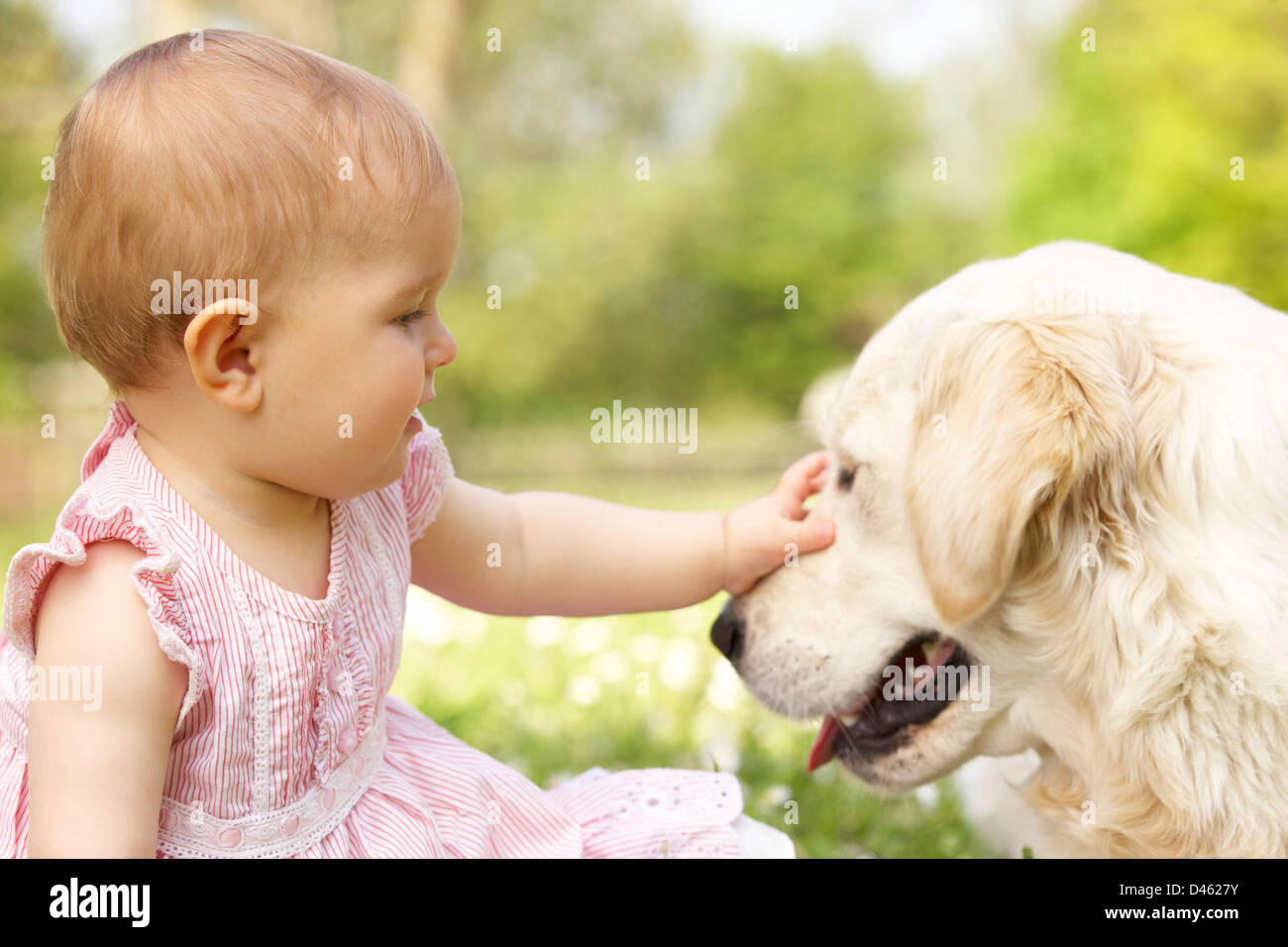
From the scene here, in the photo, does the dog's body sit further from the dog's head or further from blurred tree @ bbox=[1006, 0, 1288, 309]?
blurred tree @ bbox=[1006, 0, 1288, 309]

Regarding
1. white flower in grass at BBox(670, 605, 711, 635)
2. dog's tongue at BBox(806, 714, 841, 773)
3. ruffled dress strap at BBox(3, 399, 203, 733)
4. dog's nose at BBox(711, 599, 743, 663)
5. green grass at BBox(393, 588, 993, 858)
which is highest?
ruffled dress strap at BBox(3, 399, 203, 733)

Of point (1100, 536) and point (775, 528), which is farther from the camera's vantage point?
point (775, 528)

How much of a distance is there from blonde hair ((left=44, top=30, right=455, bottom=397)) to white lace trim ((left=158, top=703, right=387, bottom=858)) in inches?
25.3

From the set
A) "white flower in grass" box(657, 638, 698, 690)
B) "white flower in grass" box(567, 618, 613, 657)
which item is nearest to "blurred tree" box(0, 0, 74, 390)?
"white flower in grass" box(567, 618, 613, 657)

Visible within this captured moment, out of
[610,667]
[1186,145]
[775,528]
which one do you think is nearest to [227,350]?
[775,528]

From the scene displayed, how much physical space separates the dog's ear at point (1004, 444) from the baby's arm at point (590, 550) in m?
0.41

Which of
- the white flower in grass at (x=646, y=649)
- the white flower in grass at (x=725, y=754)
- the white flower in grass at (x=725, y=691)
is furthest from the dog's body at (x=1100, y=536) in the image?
the white flower in grass at (x=646, y=649)

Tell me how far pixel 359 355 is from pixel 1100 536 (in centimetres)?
123

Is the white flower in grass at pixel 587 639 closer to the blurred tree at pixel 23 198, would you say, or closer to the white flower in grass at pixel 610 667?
the white flower in grass at pixel 610 667

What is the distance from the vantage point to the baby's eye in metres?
1.74

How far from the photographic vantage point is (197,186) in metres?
1.60

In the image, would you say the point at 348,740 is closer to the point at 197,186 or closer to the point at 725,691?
the point at 197,186

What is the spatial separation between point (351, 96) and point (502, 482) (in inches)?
471

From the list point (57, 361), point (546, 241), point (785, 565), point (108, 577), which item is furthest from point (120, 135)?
point (546, 241)
